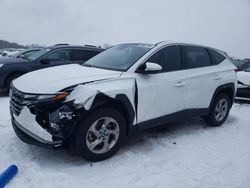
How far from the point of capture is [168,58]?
14.1ft

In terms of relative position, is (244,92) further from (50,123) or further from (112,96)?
(50,123)

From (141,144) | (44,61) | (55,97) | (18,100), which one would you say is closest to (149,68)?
(141,144)

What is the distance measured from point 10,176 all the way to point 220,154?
2978mm

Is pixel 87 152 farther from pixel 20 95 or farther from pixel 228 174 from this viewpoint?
pixel 228 174

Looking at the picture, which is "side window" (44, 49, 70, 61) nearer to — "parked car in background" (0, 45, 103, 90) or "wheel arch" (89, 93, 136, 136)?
"parked car in background" (0, 45, 103, 90)

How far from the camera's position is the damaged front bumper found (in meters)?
3.09

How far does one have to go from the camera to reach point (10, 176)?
292 cm

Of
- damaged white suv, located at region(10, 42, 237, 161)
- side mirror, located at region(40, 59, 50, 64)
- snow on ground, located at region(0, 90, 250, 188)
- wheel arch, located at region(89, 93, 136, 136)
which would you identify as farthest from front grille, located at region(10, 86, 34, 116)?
side mirror, located at region(40, 59, 50, 64)

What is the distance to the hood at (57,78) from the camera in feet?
10.5

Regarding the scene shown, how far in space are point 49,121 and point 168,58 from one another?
2.24 meters

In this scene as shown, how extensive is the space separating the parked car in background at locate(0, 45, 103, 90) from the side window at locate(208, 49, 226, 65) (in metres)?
4.65

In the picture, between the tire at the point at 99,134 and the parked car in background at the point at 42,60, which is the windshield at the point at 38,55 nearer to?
the parked car in background at the point at 42,60

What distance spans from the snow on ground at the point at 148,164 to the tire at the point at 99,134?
0.15 metres

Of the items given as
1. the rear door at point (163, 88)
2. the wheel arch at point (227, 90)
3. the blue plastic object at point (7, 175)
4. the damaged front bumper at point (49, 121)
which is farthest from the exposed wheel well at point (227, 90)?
the blue plastic object at point (7, 175)
